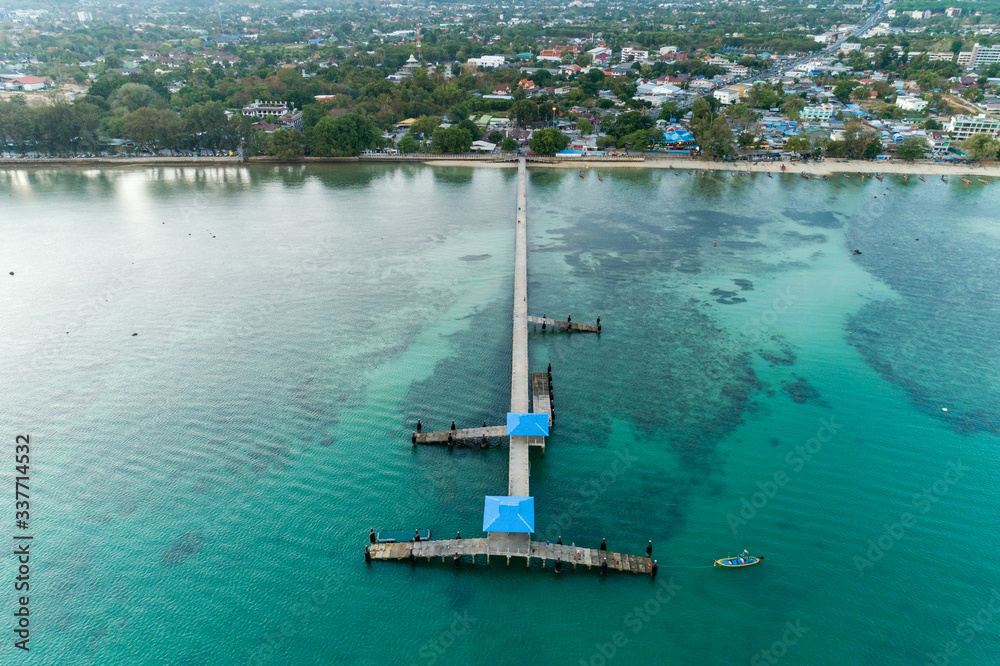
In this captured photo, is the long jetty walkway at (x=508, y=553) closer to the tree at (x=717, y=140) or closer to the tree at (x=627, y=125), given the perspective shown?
the tree at (x=717, y=140)

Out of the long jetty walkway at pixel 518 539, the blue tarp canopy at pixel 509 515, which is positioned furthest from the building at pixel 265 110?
the blue tarp canopy at pixel 509 515

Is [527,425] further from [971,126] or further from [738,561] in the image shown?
[971,126]

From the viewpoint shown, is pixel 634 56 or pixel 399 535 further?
pixel 634 56

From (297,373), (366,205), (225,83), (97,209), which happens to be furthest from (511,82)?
(297,373)

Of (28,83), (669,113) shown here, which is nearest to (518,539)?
(669,113)

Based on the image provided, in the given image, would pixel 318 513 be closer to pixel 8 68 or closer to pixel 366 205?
pixel 366 205

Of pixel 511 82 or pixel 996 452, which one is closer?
pixel 996 452
